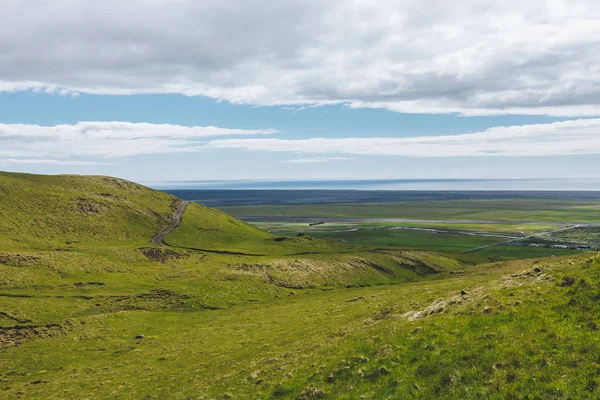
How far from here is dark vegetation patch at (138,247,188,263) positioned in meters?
97.6

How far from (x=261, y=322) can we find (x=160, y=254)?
5770 cm

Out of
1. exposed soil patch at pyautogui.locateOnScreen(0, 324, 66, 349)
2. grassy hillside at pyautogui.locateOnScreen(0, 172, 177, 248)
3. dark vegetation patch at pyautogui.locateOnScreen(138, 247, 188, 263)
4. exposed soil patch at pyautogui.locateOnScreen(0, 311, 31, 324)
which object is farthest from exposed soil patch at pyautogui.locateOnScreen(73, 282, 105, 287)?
grassy hillside at pyautogui.locateOnScreen(0, 172, 177, 248)

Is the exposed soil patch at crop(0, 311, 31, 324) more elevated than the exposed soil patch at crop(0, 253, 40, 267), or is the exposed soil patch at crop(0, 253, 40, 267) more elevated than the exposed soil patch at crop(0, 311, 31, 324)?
the exposed soil patch at crop(0, 253, 40, 267)

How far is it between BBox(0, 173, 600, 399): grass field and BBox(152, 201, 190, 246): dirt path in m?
3.69

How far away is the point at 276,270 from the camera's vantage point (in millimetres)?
92188

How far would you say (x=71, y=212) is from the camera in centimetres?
12000

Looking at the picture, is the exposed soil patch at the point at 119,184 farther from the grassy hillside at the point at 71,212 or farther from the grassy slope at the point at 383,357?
the grassy slope at the point at 383,357

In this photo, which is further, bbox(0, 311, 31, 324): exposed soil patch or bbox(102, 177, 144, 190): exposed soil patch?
bbox(102, 177, 144, 190): exposed soil patch

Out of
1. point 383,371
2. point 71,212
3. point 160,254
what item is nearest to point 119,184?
point 71,212

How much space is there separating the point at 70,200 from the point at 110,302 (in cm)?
7784

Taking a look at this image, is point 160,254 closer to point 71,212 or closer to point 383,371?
point 71,212

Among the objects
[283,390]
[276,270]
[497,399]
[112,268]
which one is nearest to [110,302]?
[112,268]

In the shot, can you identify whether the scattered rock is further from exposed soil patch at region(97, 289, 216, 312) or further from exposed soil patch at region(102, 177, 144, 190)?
exposed soil patch at region(102, 177, 144, 190)

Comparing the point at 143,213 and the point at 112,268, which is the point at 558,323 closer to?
the point at 112,268
